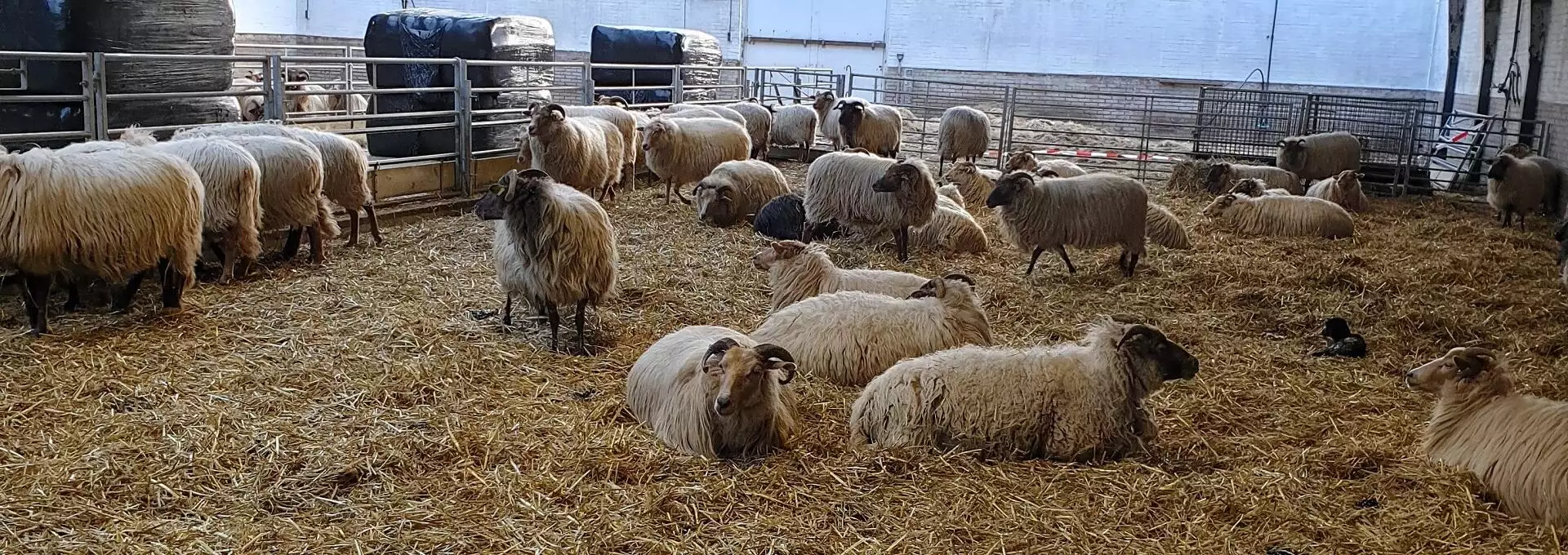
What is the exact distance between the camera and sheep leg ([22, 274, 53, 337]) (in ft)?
19.2

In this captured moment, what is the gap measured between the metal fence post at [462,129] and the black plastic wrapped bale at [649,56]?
624 centimetres

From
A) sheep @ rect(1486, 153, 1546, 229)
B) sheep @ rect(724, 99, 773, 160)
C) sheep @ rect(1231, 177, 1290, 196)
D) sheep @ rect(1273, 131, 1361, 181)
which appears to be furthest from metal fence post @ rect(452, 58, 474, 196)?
sheep @ rect(1486, 153, 1546, 229)

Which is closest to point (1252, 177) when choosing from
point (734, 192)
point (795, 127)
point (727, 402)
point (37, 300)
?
point (795, 127)

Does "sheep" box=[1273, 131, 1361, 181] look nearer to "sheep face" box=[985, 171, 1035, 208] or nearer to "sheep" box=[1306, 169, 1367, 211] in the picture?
"sheep" box=[1306, 169, 1367, 211]

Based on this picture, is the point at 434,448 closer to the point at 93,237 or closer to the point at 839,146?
the point at 93,237

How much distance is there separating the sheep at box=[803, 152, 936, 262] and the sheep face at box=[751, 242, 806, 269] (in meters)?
2.22

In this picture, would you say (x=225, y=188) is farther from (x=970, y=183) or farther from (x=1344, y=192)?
(x=1344, y=192)

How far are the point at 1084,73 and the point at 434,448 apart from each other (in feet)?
77.3

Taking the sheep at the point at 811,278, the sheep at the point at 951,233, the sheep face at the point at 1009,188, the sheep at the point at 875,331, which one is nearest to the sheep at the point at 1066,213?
the sheep face at the point at 1009,188

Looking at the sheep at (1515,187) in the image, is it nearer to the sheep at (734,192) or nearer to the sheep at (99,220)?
the sheep at (734,192)

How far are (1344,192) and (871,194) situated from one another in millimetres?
6797

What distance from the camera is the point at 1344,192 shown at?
1279cm

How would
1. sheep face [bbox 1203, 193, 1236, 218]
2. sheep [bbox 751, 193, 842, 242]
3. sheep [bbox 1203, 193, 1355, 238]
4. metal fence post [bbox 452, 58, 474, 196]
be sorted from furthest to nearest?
1. sheep face [bbox 1203, 193, 1236, 218]
2. metal fence post [bbox 452, 58, 474, 196]
3. sheep [bbox 1203, 193, 1355, 238]
4. sheep [bbox 751, 193, 842, 242]

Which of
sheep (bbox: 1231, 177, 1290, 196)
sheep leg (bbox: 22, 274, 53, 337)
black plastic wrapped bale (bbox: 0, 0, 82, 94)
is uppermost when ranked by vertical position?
black plastic wrapped bale (bbox: 0, 0, 82, 94)
